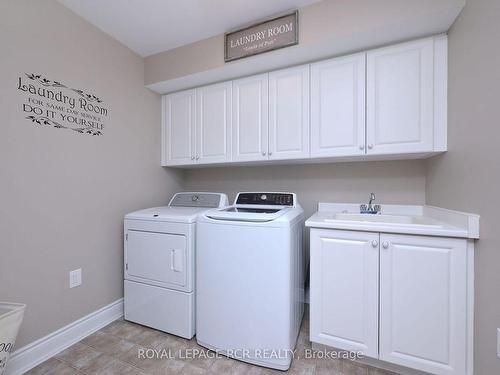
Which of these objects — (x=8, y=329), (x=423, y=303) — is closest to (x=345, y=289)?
(x=423, y=303)

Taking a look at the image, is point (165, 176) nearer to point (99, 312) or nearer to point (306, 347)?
point (99, 312)

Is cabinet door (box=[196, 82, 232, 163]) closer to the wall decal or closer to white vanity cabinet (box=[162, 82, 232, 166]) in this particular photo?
white vanity cabinet (box=[162, 82, 232, 166])

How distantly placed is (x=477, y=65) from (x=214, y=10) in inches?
61.5

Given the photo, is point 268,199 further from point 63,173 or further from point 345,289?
point 63,173

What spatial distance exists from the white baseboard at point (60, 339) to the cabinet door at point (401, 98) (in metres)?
2.38

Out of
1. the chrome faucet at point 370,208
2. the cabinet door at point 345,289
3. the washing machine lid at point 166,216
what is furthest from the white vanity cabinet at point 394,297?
the washing machine lid at point 166,216

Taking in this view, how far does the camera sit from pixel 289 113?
5.80ft

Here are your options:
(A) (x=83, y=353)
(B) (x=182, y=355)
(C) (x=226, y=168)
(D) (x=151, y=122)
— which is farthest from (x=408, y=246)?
(D) (x=151, y=122)

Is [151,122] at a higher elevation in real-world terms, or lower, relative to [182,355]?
higher

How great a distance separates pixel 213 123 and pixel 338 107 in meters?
1.07

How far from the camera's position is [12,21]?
127 centimetres

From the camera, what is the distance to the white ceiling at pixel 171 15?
149cm

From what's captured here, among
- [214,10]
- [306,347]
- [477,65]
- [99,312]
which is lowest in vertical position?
[306,347]

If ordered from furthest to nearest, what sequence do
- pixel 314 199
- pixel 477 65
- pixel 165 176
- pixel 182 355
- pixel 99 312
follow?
pixel 165 176 < pixel 314 199 < pixel 99 312 < pixel 182 355 < pixel 477 65
